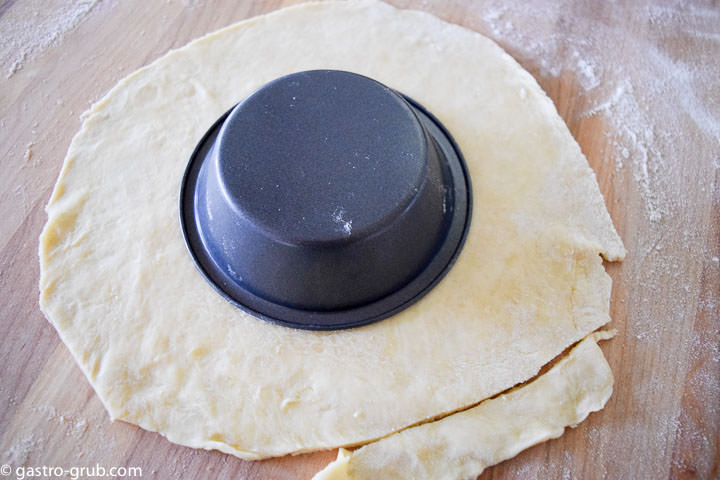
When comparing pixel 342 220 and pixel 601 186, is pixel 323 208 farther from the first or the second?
pixel 601 186

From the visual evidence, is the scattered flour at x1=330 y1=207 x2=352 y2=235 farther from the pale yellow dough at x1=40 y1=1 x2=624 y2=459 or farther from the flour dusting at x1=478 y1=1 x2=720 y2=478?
the flour dusting at x1=478 y1=1 x2=720 y2=478

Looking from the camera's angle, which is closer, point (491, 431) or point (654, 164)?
point (491, 431)

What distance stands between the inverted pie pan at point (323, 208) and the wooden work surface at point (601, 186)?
1.16 ft

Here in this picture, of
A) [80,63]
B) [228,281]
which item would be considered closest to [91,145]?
[80,63]

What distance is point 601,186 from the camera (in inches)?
56.6

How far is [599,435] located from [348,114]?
2.85 ft

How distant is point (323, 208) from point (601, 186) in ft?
2.61

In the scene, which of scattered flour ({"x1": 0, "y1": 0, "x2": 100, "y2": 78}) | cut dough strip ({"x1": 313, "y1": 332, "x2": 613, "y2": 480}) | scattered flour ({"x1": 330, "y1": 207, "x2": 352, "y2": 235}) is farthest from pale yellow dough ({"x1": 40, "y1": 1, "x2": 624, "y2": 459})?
scattered flour ({"x1": 0, "y1": 0, "x2": 100, "y2": 78})

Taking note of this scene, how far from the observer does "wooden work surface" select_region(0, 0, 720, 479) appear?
112 centimetres

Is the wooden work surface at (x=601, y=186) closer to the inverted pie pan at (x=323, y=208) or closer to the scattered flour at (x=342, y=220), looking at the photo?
the inverted pie pan at (x=323, y=208)

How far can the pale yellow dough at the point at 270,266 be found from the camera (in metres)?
1.11

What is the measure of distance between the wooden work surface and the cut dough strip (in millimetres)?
61

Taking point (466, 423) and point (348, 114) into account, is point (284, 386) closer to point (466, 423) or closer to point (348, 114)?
point (466, 423)

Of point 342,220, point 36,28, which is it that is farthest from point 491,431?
point 36,28
